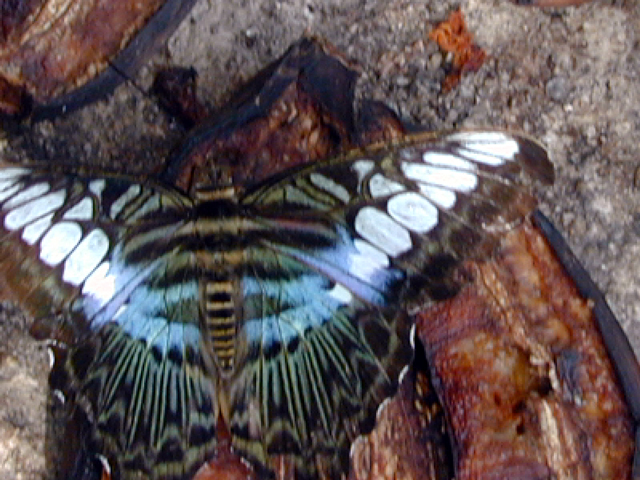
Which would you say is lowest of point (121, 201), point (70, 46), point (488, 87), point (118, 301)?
point (118, 301)

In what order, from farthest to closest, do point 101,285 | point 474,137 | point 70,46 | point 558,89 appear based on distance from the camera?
point 558,89, point 70,46, point 101,285, point 474,137

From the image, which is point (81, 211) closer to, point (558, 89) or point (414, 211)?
point (414, 211)

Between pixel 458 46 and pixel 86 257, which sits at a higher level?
pixel 458 46

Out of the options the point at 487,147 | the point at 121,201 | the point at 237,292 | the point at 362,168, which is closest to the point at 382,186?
the point at 362,168

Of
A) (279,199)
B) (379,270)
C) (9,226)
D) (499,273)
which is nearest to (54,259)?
(9,226)

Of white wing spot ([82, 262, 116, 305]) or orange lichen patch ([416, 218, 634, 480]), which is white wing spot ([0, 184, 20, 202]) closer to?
white wing spot ([82, 262, 116, 305])

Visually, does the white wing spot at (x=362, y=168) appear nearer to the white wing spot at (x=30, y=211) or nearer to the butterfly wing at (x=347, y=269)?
the butterfly wing at (x=347, y=269)

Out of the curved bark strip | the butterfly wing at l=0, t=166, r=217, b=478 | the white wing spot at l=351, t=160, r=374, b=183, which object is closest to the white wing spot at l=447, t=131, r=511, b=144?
the white wing spot at l=351, t=160, r=374, b=183

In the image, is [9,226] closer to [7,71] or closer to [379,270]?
[7,71]
